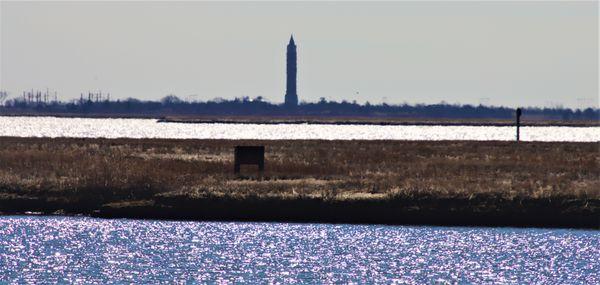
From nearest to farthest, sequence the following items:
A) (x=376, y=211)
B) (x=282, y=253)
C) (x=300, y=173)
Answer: (x=282, y=253) → (x=376, y=211) → (x=300, y=173)

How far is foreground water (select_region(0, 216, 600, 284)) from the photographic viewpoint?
32812 mm

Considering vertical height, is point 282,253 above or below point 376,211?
below

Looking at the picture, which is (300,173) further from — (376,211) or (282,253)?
(282,253)

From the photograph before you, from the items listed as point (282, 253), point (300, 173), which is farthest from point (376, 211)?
point (300, 173)

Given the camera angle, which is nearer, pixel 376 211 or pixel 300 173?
pixel 376 211

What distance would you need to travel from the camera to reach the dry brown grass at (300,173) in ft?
158

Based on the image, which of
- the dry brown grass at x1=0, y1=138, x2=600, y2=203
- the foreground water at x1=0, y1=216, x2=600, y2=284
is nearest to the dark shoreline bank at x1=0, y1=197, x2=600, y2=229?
the dry brown grass at x1=0, y1=138, x2=600, y2=203

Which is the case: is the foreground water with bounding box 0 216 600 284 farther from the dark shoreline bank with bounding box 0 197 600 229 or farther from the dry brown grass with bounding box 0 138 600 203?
the dry brown grass with bounding box 0 138 600 203

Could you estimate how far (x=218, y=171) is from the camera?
5838 centimetres

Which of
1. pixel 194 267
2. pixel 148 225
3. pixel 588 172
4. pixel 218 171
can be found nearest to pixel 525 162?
pixel 588 172

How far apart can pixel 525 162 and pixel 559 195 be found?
21.3 meters

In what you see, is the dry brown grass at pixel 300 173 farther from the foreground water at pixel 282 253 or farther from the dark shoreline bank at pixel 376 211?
the foreground water at pixel 282 253

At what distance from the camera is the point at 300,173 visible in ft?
188

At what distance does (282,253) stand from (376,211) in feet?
28.7
